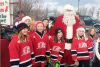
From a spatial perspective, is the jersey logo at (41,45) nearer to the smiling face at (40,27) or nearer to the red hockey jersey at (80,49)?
the smiling face at (40,27)

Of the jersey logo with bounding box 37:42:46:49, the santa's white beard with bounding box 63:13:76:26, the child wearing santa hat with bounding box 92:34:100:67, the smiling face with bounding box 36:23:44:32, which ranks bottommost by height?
the child wearing santa hat with bounding box 92:34:100:67

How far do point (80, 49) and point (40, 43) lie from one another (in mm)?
1399

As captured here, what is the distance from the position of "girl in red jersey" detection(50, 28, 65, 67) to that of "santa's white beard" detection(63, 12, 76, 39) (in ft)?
1.78

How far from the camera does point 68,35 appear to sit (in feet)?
31.6

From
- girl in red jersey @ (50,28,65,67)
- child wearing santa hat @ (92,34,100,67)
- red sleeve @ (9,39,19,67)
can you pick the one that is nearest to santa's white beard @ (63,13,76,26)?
girl in red jersey @ (50,28,65,67)

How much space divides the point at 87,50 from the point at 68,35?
73 cm

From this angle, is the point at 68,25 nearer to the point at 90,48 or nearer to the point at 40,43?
the point at 90,48

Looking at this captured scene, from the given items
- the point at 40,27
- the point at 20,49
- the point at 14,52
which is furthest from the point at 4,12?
the point at 14,52

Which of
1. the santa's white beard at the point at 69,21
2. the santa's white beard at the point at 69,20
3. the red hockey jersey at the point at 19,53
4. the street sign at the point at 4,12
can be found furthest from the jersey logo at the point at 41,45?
the santa's white beard at the point at 69,20

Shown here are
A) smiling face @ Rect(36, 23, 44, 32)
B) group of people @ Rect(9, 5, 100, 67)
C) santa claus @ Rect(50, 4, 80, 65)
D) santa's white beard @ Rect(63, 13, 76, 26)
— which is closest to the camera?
group of people @ Rect(9, 5, 100, 67)

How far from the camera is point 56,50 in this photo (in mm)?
9055

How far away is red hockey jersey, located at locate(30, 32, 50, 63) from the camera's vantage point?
8227mm

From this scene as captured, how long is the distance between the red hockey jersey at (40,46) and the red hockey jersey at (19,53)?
0.96 metres

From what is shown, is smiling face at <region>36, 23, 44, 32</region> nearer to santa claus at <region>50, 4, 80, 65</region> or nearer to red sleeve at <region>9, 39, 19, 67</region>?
santa claus at <region>50, 4, 80, 65</region>
